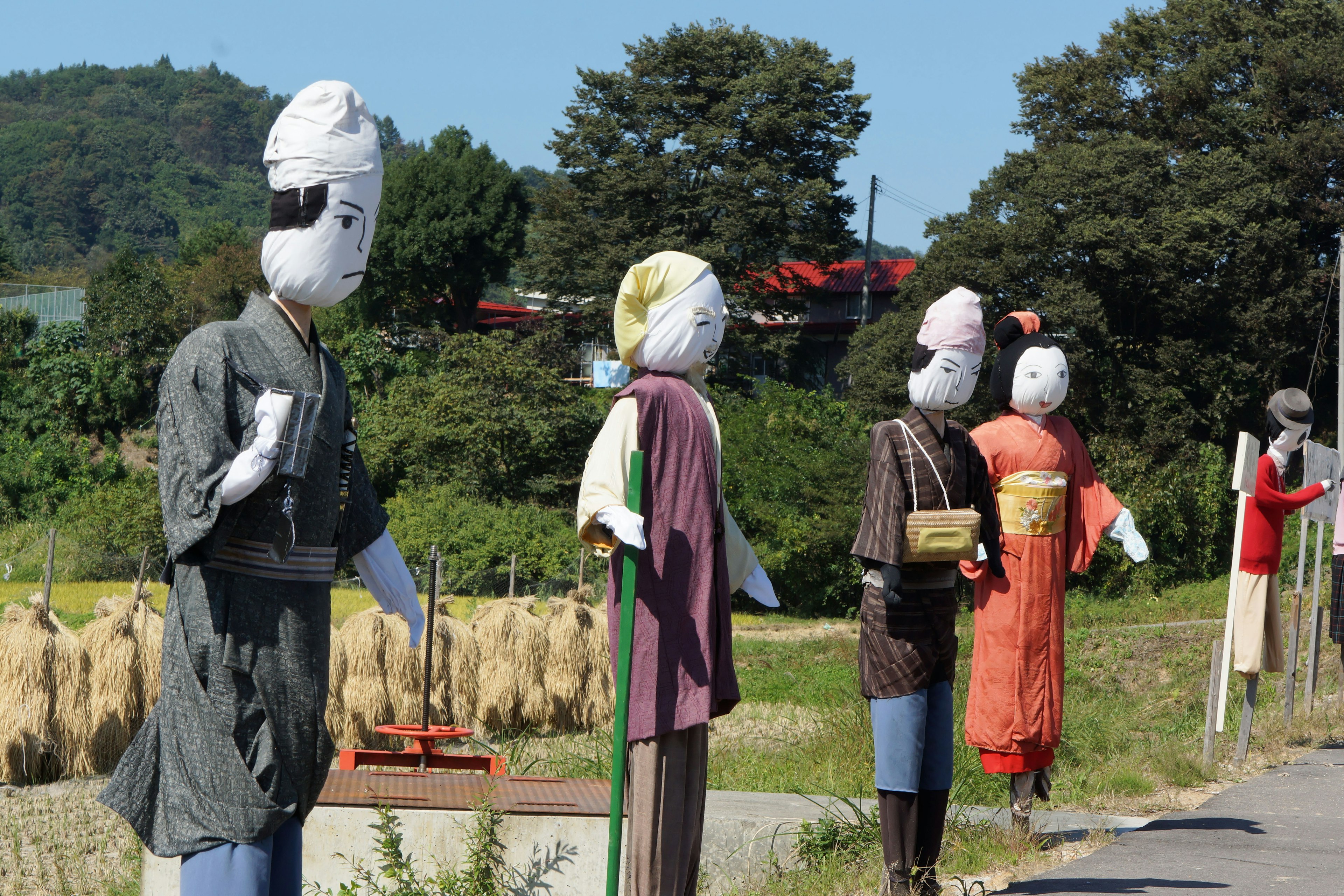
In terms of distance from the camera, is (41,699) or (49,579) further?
(49,579)

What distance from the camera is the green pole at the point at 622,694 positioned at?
3.17 meters

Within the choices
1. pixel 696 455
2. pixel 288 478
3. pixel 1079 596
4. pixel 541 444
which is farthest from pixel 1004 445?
pixel 541 444

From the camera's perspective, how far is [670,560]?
3.86 meters

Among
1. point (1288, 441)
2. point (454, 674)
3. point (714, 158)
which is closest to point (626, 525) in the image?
point (1288, 441)

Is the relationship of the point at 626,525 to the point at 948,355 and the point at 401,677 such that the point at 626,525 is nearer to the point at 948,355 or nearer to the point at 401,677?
the point at 948,355

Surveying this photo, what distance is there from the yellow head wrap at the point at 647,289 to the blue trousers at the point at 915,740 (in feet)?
5.35

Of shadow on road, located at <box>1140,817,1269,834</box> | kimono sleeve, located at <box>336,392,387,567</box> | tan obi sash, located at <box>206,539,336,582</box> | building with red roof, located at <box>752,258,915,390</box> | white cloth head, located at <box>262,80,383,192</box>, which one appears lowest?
shadow on road, located at <box>1140,817,1269,834</box>

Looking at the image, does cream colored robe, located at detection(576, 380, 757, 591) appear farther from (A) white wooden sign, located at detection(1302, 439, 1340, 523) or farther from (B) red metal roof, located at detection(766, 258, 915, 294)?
(B) red metal roof, located at detection(766, 258, 915, 294)

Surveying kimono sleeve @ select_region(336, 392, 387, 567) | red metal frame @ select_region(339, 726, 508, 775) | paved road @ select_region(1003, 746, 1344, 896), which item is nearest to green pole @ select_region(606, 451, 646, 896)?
kimono sleeve @ select_region(336, 392, 387, 567)

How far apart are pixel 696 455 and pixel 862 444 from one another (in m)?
21.4

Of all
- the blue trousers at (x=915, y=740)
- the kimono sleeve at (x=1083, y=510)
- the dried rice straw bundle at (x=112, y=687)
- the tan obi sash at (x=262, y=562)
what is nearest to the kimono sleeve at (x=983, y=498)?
the blue trousers at (x=915, y=740)

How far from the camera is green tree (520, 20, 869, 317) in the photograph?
1249 inches

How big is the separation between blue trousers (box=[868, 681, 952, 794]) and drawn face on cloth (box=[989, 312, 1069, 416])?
59.4 inches

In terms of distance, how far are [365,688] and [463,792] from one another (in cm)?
488
